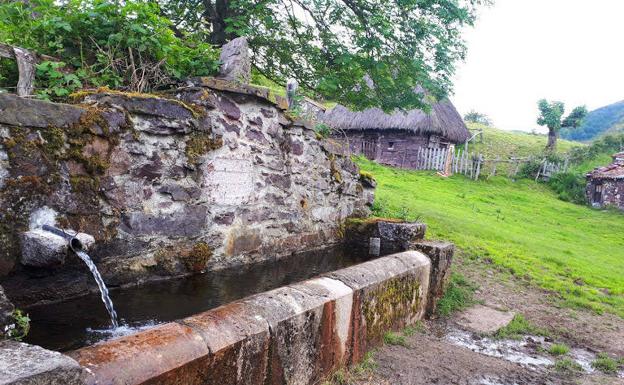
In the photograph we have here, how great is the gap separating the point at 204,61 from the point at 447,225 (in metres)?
6.25

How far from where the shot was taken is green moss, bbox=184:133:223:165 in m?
3.83

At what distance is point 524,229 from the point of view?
1107 cm

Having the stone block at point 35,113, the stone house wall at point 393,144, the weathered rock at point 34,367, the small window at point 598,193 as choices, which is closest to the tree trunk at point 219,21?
the stone block at point 35,113

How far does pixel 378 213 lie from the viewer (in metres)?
7.48

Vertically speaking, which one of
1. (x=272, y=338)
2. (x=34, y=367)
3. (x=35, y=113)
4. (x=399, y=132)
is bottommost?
(x=272, y=338)

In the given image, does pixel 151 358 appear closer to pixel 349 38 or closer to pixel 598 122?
pixel 349 38

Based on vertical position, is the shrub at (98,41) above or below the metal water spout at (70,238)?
above

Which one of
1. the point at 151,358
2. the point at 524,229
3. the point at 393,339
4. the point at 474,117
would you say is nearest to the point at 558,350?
the point at 393,339

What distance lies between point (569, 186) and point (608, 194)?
215cm

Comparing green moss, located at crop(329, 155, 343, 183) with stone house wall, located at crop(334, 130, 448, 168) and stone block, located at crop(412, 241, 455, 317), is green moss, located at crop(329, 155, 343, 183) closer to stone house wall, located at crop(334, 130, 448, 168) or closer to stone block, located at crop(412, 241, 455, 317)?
stone block, located at crop(412, 241, 455, 317)

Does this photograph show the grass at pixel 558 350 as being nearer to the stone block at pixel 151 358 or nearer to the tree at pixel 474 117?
the stone block at pixel 151 358

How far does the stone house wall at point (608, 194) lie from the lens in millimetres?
17422

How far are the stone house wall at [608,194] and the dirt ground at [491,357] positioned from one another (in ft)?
48.9

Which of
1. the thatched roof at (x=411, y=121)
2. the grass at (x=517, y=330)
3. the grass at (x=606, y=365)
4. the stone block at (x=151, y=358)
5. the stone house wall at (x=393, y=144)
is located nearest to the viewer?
the stone block at (x=151, y=358)
